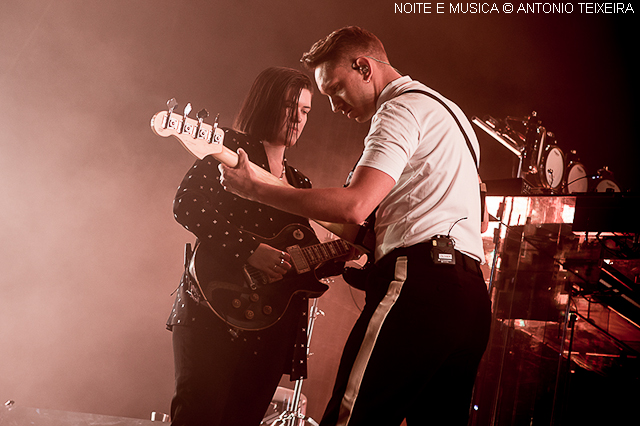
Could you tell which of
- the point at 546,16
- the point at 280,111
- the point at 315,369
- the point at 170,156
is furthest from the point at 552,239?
the point at 546,16

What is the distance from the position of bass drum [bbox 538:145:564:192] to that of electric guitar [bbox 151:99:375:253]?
3371mm

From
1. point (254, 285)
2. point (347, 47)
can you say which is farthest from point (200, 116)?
point (254, 285)

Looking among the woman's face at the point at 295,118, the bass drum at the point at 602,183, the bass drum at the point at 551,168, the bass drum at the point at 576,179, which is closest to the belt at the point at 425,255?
the woman's face at the point at 295,118

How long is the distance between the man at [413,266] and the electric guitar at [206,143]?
264 mm

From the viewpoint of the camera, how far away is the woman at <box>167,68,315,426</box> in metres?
1.84

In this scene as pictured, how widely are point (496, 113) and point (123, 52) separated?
13.4 ft

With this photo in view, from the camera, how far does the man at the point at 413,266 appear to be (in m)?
1.21

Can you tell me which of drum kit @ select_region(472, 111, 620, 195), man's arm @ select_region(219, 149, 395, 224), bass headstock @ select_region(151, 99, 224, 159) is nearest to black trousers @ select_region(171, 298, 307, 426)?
bass headstock @ select_region(151, 99, 224, 159)

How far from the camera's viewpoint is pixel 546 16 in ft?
19.7

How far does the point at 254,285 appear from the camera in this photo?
1.99 m

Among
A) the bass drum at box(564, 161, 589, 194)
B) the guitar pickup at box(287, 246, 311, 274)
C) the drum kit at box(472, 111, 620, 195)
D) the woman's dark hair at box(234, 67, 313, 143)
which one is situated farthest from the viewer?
the bass drum at box(564, 161, 589, 194)

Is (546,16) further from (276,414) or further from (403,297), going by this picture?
(403,297)

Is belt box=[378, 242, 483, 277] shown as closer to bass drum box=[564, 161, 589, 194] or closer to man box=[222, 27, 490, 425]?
man box=[222, 27, 490, 425]

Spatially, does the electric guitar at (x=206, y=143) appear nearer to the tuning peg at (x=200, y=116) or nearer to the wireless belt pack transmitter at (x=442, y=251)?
the tuning peg at (x=200, y=116)
